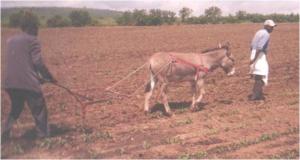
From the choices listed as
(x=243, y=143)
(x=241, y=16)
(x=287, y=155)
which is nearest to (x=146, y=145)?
(x=243, y=143)

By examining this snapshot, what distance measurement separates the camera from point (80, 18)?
57.5 metres

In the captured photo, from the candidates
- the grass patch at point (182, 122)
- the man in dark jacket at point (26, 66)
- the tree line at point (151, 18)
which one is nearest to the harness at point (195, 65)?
the grass patch at point (182, 122)

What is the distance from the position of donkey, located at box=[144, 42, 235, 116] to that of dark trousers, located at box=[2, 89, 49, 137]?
2.81 m

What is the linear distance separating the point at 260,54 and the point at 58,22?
4199 centimetres

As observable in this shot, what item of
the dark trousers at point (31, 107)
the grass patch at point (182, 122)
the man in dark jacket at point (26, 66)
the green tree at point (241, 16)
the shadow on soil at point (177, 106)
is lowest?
the green tree at point (241, 16)

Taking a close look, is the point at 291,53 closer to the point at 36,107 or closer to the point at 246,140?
the point at 246,140

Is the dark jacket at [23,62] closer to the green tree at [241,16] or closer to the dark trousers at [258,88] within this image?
the dark trousers at [258,88]

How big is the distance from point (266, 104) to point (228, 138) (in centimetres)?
314

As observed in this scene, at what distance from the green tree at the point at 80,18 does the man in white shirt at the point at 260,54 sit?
145ft

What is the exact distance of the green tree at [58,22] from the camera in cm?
5100

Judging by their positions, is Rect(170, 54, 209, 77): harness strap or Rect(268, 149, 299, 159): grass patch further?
Rect(170, 54, 209, 77): harness strap

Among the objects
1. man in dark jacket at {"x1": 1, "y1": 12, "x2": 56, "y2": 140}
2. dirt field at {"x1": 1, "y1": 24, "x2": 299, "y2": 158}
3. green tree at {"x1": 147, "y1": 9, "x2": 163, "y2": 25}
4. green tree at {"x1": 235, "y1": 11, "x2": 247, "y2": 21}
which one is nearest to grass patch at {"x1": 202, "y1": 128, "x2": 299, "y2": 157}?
dirt field at {"x1": 1, "y1": 24, "x2": 299, "y2": 158}

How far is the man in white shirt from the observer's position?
1155 cm

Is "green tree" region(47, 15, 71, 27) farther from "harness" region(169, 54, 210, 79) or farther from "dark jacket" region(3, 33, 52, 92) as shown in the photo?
"dark jacket" region(3, 33, 52, 92)
